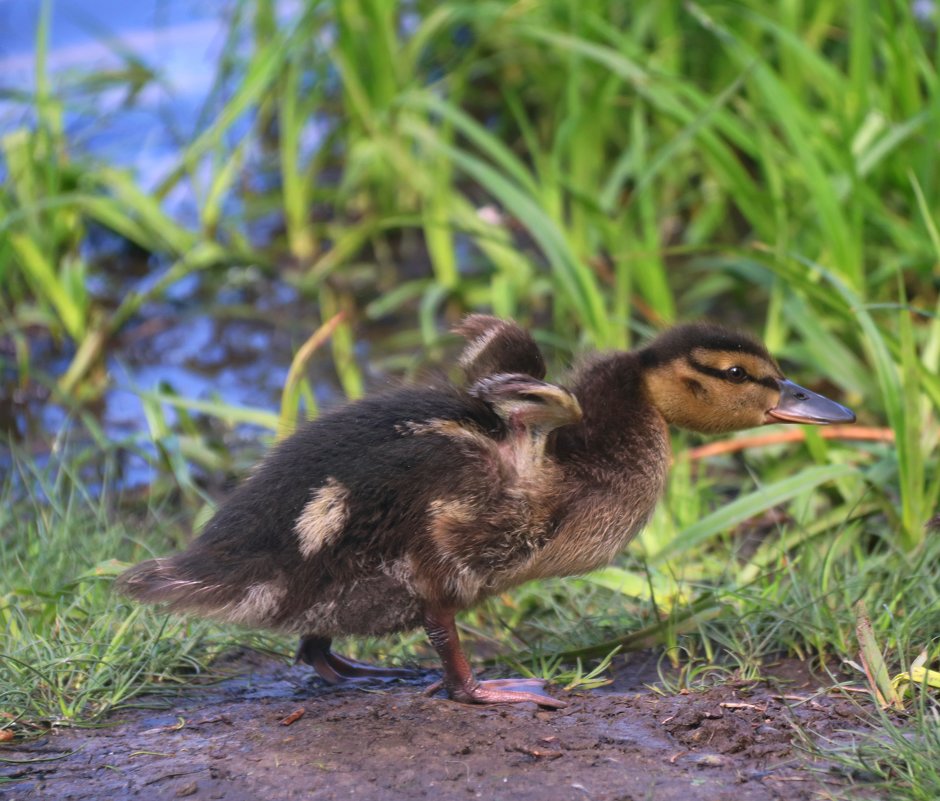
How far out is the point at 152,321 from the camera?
6.71 metres

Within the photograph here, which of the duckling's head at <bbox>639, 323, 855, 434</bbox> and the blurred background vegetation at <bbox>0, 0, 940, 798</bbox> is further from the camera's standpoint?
the blurred background vegetation at <bbox>0, 0, 940, 798</bbox>

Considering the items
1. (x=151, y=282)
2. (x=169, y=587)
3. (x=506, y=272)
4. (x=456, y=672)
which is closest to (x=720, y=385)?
(x=456, y=672)

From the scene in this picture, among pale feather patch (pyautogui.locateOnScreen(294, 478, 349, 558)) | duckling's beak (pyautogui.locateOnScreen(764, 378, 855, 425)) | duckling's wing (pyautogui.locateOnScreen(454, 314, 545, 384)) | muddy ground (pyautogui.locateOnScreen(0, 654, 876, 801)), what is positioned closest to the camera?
muddy ground (pyautogui.locateOnScreen(0, 654, 876, 801))

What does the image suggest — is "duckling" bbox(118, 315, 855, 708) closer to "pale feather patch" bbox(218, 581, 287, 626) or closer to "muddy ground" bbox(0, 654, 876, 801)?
"pale feather patch" bbox(218, 581, 287, 626)

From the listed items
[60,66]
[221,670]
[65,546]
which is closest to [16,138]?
[60,66]

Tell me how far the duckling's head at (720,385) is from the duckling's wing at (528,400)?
0.44 metres

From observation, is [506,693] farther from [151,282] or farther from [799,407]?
[151,282]

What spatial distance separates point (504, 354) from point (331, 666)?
0.93 meters

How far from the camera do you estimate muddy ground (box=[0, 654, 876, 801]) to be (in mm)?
2871

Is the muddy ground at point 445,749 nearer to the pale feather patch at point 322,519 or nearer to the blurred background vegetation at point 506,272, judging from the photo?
the blurred background vegetation at point 506,272

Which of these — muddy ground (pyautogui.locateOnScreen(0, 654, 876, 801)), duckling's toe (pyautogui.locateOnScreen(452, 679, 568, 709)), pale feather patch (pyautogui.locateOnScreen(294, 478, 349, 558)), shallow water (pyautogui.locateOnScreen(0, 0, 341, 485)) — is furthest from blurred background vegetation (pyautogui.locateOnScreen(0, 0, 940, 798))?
pale feather patch (pyautogui.locateOnScreen(294, 478, 349, 558))

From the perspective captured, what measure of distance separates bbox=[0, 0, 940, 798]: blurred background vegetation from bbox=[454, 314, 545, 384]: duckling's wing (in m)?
0.45

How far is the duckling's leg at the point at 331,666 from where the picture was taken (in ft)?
11.7

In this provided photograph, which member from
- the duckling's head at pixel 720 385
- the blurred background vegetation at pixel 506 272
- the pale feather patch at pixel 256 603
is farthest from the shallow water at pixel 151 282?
the duckling's head at pixel 720 385
